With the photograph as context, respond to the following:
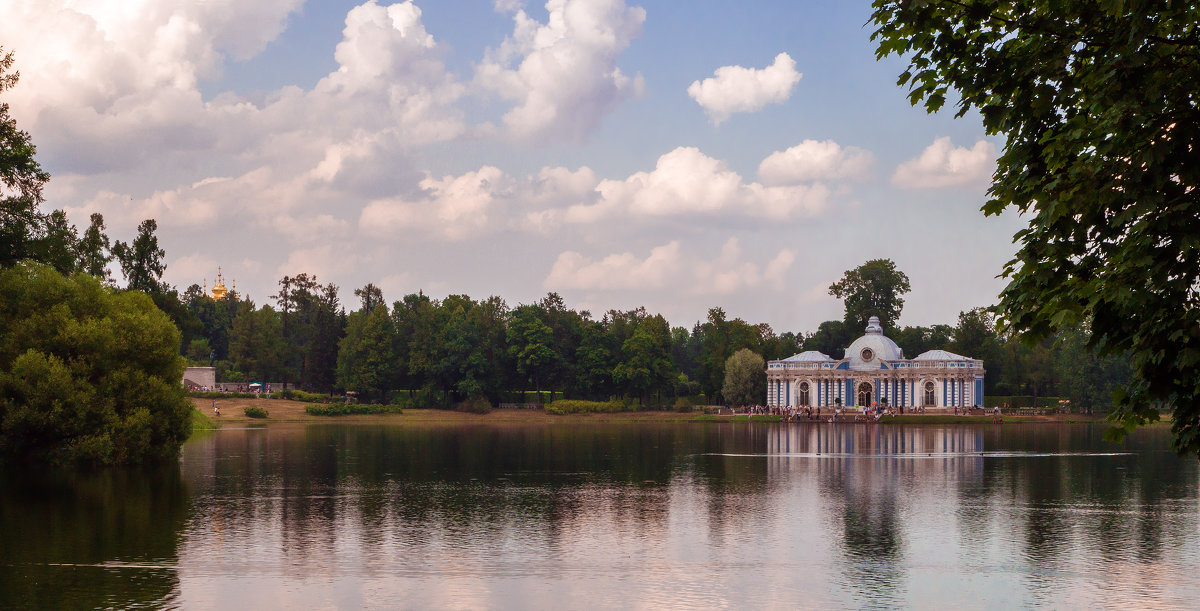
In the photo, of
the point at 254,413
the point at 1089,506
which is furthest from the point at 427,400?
the point at 1089,506

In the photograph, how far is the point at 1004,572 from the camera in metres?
23.5

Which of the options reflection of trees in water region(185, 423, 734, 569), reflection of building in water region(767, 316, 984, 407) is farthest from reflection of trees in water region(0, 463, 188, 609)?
reflection of building in water region(767, 316, 984, 407)

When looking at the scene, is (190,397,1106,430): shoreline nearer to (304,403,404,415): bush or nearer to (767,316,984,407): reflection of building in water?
(304,403,404,415): bush

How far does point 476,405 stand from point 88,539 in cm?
8997

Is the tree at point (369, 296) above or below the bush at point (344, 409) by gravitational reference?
above

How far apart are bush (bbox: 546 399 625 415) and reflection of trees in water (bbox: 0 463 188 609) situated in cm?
7407

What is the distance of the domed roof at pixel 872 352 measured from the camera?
121625 mm

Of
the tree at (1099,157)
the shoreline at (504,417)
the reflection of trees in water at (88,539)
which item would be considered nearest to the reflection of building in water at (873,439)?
the shoreline at (504,417)

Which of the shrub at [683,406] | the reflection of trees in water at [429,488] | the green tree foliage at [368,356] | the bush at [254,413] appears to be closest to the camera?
the reflection of trees in water at [429,488]

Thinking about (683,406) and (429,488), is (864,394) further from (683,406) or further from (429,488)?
(429,488)

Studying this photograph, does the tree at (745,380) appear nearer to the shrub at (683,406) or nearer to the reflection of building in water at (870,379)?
the reflection of building in water at (870,379)

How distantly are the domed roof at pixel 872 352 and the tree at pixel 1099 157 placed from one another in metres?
110

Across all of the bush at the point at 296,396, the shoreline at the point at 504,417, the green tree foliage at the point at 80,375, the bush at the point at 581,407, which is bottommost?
the shoreline at the point at 504,417

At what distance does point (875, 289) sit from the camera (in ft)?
470
